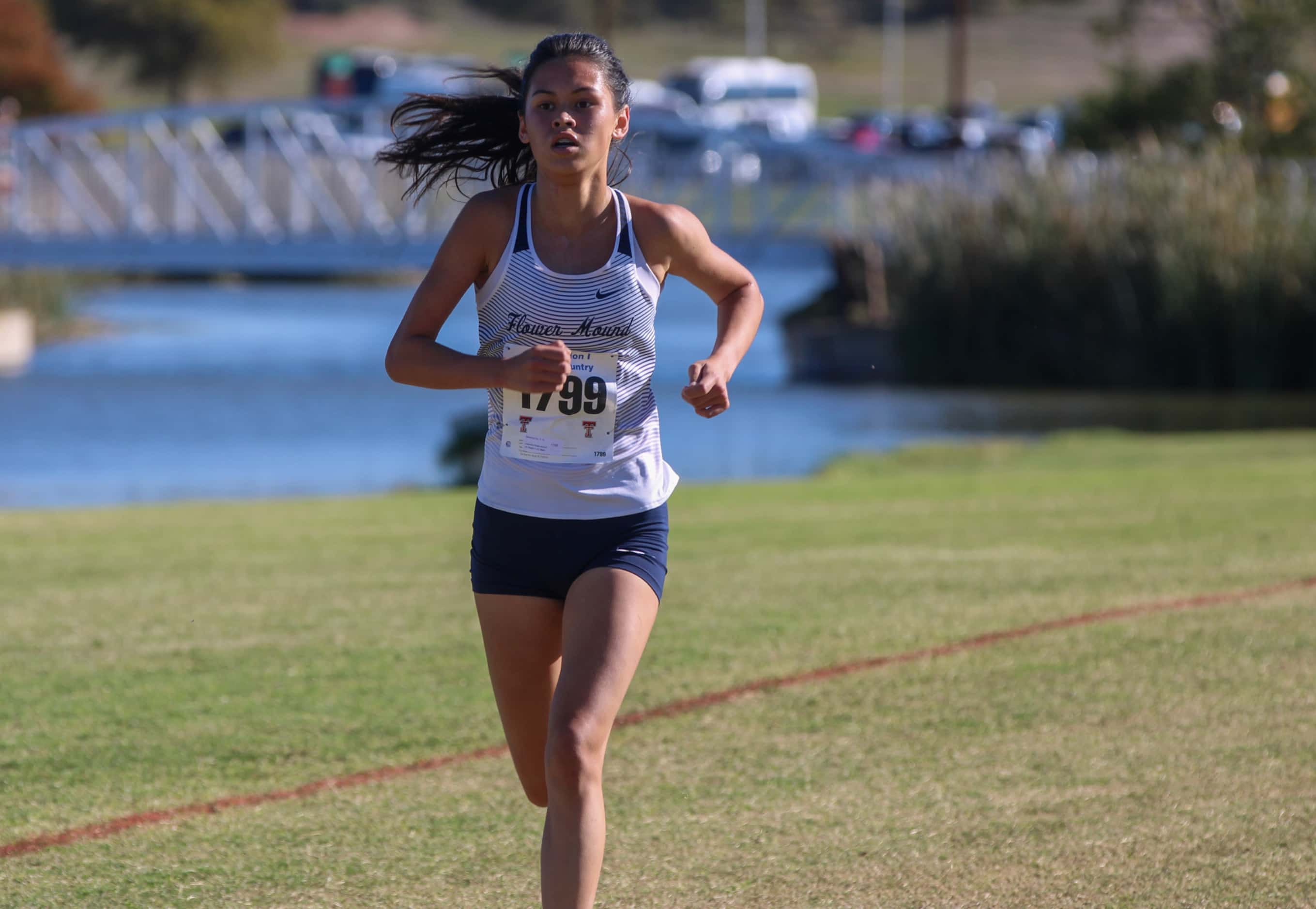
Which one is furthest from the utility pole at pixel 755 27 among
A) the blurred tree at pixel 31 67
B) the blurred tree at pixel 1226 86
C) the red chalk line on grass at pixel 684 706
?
the red chalk line on grass at pixel 684 706

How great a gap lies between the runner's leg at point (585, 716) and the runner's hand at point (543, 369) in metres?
0.47

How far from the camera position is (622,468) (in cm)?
395

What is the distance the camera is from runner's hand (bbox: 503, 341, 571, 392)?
144 inches

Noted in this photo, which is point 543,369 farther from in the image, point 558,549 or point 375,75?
point 375,75

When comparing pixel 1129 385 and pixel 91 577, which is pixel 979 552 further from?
pixel 1129 385

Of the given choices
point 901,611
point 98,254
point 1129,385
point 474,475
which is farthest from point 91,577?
point 98,254

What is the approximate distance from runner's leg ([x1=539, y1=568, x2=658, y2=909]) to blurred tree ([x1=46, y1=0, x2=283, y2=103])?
267 feet

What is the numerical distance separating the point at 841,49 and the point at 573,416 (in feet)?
433

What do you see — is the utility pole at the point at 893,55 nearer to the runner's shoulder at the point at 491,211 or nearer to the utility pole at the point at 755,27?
the utility pole at the point at 755,27

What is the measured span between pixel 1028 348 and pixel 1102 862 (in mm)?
23435

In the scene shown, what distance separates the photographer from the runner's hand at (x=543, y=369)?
12.0 ft

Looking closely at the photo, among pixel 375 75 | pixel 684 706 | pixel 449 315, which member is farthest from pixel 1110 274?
pixel 375 75

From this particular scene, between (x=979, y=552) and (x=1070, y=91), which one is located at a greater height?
(x=1070, y=91)

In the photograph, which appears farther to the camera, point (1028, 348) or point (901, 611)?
point (1028, 348)
